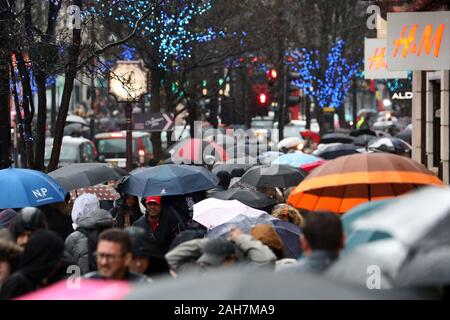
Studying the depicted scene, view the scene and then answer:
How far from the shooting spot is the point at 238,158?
2128 centimetres

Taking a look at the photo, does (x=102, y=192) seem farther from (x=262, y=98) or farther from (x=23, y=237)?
(x=262, y=98)

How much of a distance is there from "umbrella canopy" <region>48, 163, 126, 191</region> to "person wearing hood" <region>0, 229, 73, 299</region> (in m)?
7.81

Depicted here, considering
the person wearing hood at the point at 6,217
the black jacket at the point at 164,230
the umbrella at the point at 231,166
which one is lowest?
the black jacket at the point at 164,230

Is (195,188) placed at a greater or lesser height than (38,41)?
lesser

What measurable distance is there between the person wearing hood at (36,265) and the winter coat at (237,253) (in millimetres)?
1055

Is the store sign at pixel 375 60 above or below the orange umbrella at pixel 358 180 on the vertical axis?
above

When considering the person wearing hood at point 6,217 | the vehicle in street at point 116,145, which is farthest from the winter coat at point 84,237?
the vehicle in street at point 116,145

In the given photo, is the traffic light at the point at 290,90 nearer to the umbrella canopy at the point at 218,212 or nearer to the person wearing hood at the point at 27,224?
the umbrella canopy at the point at 218,212

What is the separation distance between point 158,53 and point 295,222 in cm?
1552

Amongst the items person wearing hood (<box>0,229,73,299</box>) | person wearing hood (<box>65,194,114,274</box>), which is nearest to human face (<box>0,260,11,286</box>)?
person wearing hood (<box>0,229,73,299</box>)

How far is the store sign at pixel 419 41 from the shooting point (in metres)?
12.8
